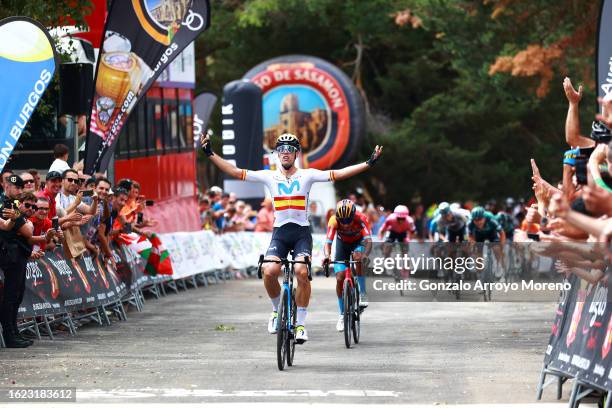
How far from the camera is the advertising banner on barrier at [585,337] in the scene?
10.6 meters

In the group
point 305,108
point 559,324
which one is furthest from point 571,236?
point 305,108

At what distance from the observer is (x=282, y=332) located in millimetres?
14711

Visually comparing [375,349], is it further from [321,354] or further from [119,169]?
[119,169]

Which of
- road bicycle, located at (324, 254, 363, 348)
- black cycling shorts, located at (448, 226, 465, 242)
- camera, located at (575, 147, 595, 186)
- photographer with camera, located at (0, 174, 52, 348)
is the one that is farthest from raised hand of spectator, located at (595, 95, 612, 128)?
black cycling shorts, located at (448, 226, 465, 242)

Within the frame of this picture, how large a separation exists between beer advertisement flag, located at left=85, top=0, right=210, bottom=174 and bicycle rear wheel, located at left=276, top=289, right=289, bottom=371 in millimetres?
7555

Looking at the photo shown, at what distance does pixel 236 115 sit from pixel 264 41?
554 inches

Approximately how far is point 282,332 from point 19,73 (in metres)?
4.62

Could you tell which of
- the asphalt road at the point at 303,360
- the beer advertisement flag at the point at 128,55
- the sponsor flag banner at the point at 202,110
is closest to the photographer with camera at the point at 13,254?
the asphalt road at the point at 303,360

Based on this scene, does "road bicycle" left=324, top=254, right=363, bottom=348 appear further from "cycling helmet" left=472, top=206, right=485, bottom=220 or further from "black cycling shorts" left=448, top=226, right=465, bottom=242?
"black cycling shorts" left=448, top=226, right=465, bottom=242

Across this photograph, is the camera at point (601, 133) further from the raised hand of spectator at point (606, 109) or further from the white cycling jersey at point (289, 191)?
the white cycling jersey at point (289, 191)

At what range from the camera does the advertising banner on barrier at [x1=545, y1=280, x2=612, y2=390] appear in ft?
34.8

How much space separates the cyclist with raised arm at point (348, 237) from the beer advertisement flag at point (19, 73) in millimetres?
3874

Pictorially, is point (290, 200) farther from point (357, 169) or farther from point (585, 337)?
point (585, 337)

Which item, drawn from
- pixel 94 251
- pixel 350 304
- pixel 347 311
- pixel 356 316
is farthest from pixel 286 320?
pixel 94 251
